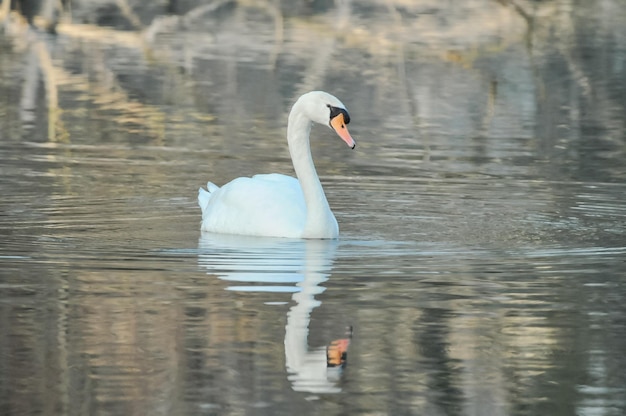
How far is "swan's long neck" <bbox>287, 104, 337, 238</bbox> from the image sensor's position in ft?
39.0

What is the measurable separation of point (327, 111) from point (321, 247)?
3.81 feet

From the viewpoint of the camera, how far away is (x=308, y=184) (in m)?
12.3

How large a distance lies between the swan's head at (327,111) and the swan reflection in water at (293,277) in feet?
2.81

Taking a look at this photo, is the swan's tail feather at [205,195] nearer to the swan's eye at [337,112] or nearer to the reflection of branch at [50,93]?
the swan's eye at [337,112]

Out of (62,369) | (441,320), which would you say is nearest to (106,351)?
(62,369)

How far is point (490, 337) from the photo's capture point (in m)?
8.52

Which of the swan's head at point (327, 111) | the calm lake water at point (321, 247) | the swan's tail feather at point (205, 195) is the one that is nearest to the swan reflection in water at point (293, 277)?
the calm lake water at point (321, 247)

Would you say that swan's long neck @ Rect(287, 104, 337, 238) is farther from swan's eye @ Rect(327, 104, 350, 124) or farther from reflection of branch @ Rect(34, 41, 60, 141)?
reflection of branch @ Rect(34, 41, 60, 141)

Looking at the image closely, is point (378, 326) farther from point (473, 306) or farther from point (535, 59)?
point (535, 59)

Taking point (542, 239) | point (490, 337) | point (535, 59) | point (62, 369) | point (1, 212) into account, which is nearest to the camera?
point (62, 369)

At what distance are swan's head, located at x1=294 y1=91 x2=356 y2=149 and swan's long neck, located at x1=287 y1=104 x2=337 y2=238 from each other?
16 centimetres

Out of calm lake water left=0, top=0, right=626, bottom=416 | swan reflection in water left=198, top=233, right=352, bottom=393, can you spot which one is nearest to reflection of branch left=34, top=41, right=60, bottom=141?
calm lake water left=0, top=0, right=626, bottom=416

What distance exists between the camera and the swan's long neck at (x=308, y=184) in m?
11.9

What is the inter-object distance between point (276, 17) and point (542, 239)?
24541 millimetres
